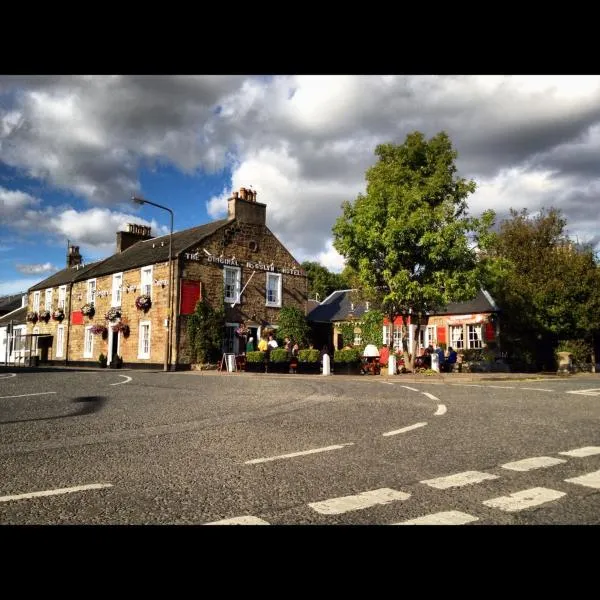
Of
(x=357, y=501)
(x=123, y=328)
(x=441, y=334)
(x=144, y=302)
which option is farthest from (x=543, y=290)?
(x=357, y=501)

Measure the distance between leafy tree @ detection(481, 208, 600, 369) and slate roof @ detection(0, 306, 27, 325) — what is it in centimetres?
3839

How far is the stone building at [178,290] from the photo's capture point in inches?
1124

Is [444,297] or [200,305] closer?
[444,297]

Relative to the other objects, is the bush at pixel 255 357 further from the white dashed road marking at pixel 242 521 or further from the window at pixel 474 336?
the white dashed road marking at pixel 242 521

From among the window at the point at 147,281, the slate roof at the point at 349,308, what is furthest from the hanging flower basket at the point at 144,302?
the slate roof at the point at 349,308

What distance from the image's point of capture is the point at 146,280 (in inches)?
1212

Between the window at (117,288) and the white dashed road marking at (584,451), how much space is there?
3040 cm

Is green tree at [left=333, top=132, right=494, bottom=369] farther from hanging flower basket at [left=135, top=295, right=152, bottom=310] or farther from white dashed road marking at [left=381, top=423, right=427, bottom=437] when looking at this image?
white dashed road marking at [left=381, top=423, right=427, bottom=437]

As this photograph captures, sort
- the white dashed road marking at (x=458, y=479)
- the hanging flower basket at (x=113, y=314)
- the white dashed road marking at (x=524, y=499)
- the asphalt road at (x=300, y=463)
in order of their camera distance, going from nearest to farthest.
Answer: the asphalt road at (x=300, y=463)
the white dashed road marking at (x=524, y=499)
the white dashed road marking at (x=458, y=479)
the hanging flower basket at (x=113, y=314)

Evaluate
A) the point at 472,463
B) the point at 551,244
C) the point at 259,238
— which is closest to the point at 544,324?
the point at 551,244
